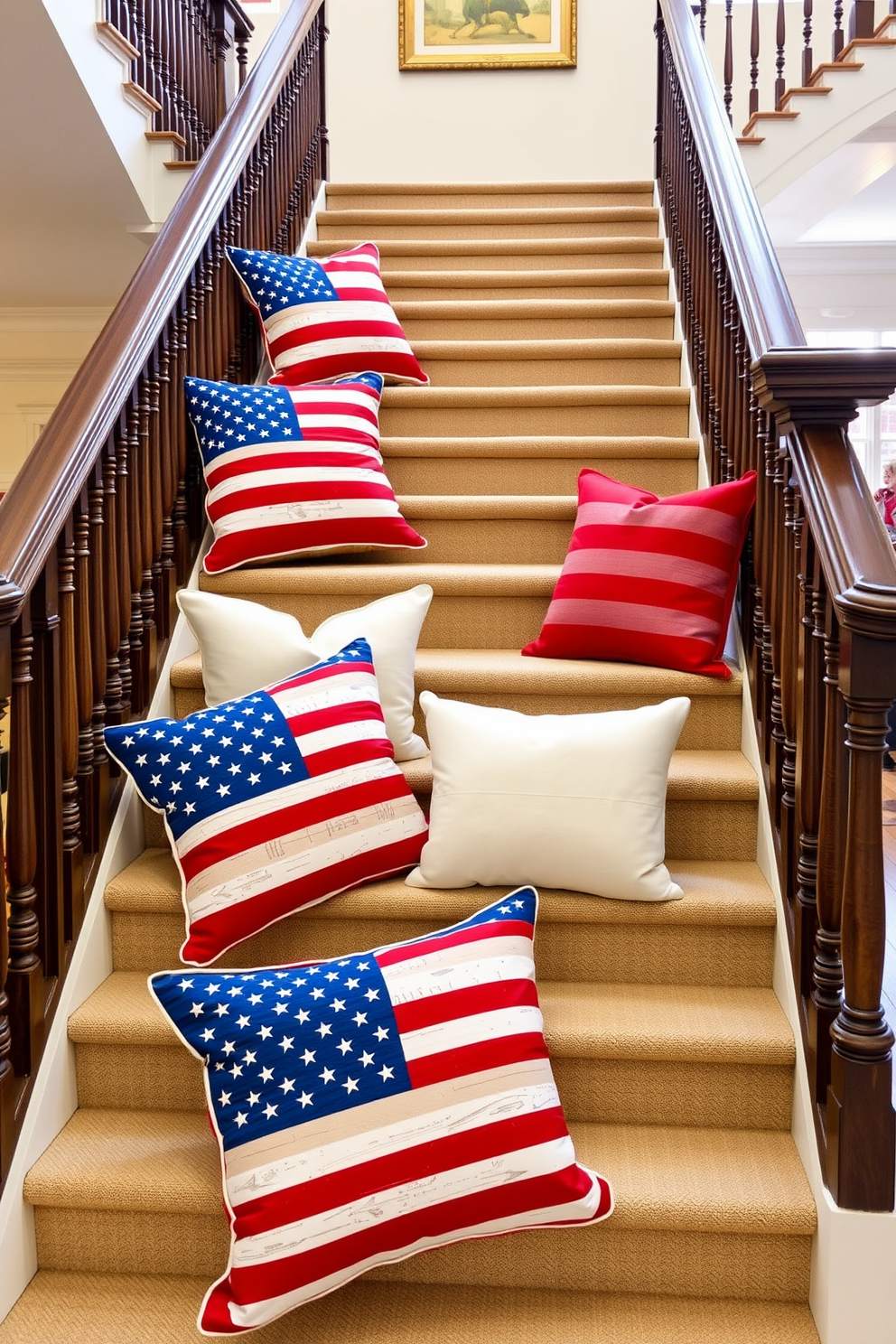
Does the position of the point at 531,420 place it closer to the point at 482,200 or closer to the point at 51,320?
the point at 482,200

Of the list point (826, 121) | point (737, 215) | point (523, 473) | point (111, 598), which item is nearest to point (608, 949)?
point (111, 598)

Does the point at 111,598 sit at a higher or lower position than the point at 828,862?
higher

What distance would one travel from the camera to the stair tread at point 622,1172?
1381 millimetres

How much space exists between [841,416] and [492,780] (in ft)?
2.41

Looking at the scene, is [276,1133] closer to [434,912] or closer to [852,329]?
[434,912]

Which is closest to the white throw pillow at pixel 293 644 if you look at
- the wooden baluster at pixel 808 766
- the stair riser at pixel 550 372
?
the wooden baluster at pixel 808 766

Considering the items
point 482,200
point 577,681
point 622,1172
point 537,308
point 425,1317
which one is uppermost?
point 482,200

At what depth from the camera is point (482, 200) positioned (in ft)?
14.1

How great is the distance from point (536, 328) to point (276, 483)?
1.46 metres

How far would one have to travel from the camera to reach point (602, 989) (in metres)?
1.68

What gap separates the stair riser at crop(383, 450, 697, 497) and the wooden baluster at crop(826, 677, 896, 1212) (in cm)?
144

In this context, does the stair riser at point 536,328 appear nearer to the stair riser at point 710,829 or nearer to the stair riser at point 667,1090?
the stair riser at point 710,829

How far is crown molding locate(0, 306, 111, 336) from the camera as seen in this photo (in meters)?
5.16

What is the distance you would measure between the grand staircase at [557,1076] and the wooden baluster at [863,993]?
10 cm
